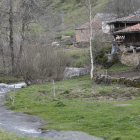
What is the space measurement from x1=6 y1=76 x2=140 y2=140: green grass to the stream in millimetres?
548

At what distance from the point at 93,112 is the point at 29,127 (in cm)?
440

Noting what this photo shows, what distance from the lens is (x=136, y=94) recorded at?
2323 cm

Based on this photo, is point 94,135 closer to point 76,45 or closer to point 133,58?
point 133,58

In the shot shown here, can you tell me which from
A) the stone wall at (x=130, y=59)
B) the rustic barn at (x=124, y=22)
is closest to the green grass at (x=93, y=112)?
the stone wall at (x=130, y=59)

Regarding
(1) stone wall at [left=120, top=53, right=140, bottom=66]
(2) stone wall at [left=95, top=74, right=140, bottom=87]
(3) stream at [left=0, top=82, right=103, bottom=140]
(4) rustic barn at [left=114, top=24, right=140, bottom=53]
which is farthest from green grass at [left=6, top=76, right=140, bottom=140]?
(1) stone wall at [left=120, top=53, right=140, bottom=66]

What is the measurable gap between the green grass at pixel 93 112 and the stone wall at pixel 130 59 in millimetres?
16340

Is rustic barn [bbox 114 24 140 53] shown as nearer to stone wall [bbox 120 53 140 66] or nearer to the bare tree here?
stone wall [bbox 120 53 140 66]

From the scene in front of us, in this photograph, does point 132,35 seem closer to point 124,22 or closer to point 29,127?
point 124,22

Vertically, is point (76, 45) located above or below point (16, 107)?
above

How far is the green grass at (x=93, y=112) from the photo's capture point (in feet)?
44.4

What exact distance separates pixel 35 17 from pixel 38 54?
545 centimetres

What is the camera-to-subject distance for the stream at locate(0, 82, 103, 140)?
1344 centimetres

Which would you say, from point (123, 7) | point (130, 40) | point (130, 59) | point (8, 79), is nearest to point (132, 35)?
point (130, 40)

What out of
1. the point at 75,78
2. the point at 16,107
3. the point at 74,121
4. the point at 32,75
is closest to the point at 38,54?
the point at 32,75
